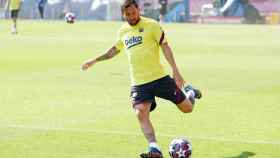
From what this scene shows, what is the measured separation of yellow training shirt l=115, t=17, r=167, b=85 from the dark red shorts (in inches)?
2.6

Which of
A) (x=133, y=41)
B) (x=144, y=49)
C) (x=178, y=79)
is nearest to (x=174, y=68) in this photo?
(x=178, y=79)

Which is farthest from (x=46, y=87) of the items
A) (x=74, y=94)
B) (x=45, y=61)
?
(x=45, y=61)

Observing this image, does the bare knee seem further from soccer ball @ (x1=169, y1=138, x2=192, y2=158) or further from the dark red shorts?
soccer ball @ (x1=169, y1=138, x2=192, y2=158)

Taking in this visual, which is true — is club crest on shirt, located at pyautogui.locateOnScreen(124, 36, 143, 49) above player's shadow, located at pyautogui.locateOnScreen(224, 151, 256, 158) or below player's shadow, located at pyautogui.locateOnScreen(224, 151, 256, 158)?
above

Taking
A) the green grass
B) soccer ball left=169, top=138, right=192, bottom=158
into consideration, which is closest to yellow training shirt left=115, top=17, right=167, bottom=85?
soccer ball left=169, top=138, right=192, bottom=158

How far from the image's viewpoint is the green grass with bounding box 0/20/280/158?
35.1 feet

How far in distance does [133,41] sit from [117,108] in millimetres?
4515

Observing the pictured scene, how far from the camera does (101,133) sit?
11719mm

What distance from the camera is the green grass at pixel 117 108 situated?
35.1ft

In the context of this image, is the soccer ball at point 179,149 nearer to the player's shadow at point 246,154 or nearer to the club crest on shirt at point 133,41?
the player's shadow at point 246,154

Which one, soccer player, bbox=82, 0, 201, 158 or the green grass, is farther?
the green grass

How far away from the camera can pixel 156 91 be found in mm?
9992

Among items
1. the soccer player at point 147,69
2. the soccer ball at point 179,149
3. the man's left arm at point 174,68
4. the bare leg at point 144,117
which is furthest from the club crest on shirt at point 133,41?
the soccer ball at point 179,149

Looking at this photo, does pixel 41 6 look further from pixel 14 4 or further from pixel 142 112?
pixel 142 112
